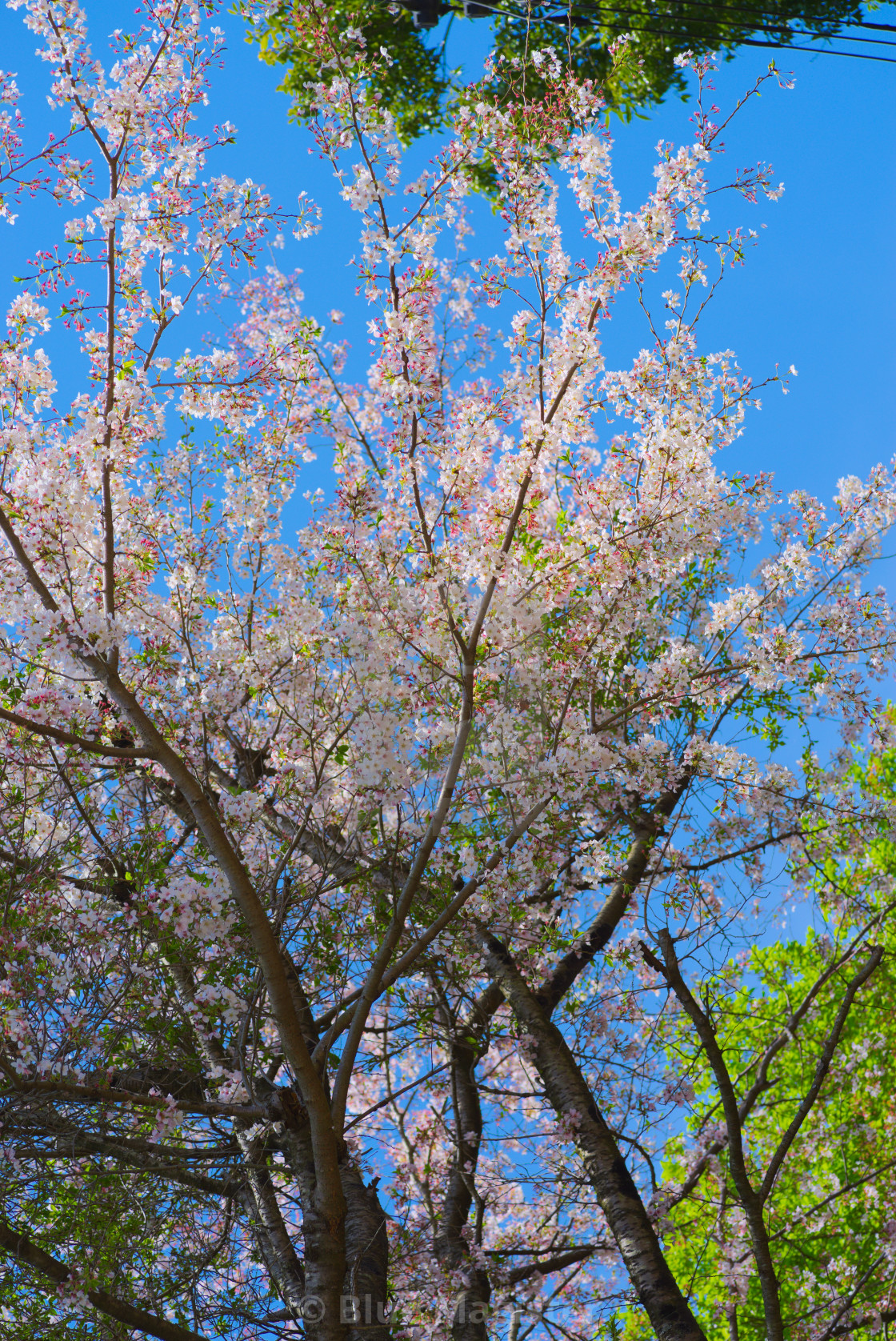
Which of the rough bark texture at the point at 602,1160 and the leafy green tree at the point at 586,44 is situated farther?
the leafy green tree at the point at 586,44

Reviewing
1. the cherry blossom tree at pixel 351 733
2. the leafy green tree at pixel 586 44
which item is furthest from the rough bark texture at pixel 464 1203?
the leafy green tree at pixel 586 44

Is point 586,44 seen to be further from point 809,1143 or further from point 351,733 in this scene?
point 809,1143

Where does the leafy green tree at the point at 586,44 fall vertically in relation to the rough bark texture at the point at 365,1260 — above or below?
above

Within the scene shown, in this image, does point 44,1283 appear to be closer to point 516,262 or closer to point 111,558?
point 111,558

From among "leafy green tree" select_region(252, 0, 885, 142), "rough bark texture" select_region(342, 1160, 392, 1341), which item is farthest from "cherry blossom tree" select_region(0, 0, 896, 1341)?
"leafy green tree" select_region(252, 0, 885, 142)

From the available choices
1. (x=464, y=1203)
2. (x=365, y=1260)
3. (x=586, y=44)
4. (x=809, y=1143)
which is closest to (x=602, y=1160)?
(x=464, y=1203)

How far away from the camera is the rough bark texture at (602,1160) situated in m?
5.56

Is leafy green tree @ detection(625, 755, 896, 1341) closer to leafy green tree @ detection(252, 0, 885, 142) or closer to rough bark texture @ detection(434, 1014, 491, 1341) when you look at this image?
rough bark texture @ detection(434, 1014, 491, 1341)

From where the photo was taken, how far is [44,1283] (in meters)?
4.74

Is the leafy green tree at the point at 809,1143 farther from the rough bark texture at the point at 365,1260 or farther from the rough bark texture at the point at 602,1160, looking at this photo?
the rough bark texture at the point at 365,1260

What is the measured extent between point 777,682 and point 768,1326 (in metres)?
3.89

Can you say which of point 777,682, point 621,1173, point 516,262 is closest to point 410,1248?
point 621,1173

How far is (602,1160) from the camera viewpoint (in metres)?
6.08

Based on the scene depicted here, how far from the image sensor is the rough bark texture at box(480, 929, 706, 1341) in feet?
18.2
